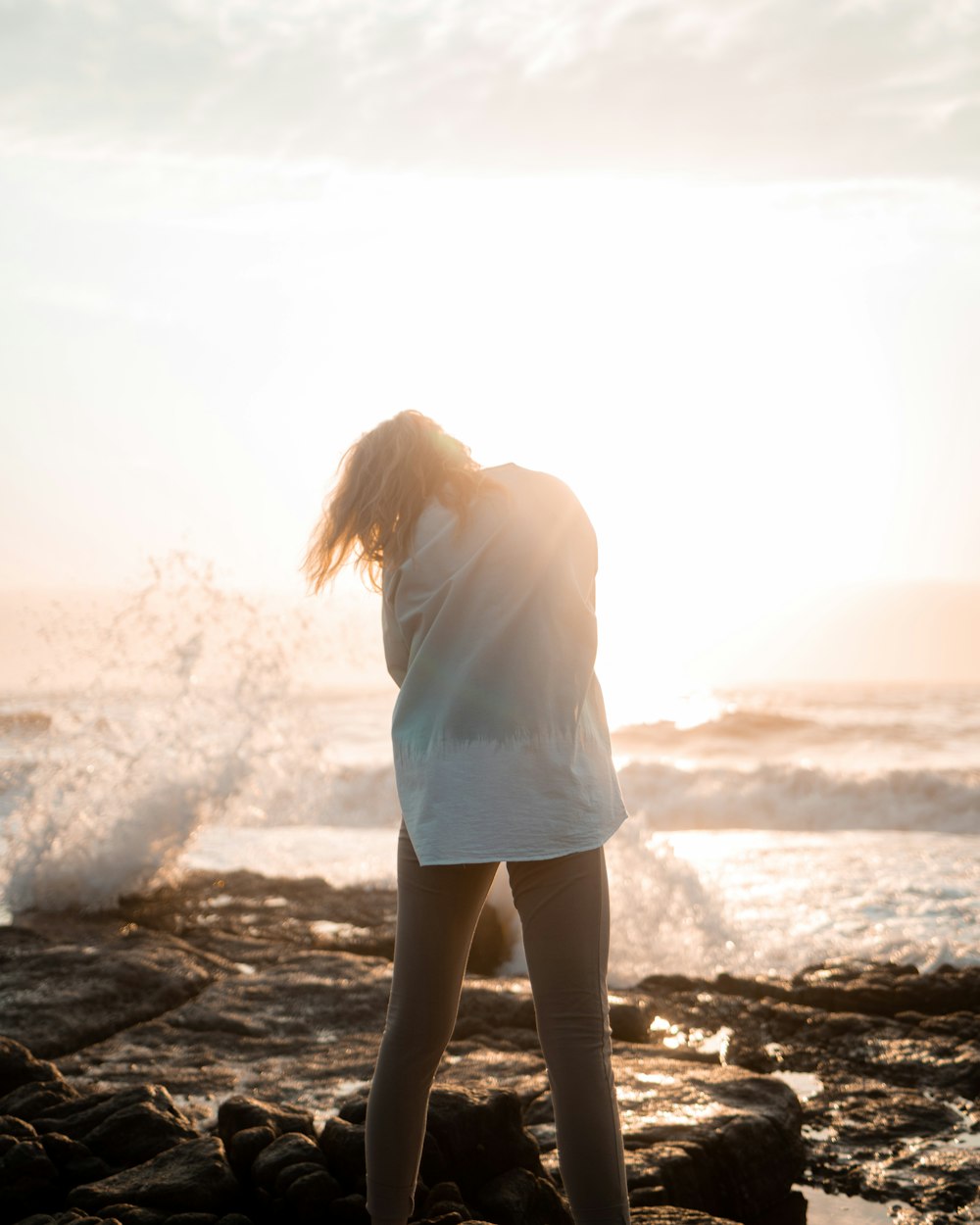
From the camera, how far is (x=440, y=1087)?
333cm

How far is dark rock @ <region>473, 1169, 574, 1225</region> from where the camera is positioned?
Result: 2945 mm

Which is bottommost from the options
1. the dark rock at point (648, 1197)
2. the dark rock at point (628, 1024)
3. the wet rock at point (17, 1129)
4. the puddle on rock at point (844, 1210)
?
the puddle on rock at point (844, 1210)

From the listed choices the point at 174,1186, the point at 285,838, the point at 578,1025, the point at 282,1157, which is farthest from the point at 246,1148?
the point at 285,838

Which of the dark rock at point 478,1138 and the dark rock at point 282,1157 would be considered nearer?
the dark rock at point 282,1157

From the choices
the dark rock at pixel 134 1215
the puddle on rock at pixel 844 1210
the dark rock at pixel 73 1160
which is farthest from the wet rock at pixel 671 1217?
the dark rock at pixel 73 1160

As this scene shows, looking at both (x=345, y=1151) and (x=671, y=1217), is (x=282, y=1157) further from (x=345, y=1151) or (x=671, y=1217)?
(x=671, y=1217)

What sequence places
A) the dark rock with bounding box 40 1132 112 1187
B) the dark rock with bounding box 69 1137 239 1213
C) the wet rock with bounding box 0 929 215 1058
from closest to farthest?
1. the dark rock with bounding box 69 1137 239 1213
2. the dark rock with bounding box 40 1132 112 1187
3. the wet rock with bounding box 0 929 215 1058

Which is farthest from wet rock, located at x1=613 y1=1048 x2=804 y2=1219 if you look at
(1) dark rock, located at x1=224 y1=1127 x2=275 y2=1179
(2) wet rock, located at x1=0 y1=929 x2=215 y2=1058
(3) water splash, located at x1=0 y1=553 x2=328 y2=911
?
(3) water splash, located at x1=0 y1=553 x2=328 y2=911

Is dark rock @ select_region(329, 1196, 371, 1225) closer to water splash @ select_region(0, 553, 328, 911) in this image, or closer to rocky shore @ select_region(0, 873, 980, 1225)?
rocky shore @ select_region(0, 873, 980, 1225)

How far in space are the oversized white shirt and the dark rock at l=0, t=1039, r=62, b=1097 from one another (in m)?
2.18

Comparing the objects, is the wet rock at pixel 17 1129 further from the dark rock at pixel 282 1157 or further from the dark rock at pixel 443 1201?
the dark rock at pixel 443 1201

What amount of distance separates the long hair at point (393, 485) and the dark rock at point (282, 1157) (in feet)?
5.49

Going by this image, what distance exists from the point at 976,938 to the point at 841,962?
3.84 ft

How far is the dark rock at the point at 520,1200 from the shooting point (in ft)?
9.66
